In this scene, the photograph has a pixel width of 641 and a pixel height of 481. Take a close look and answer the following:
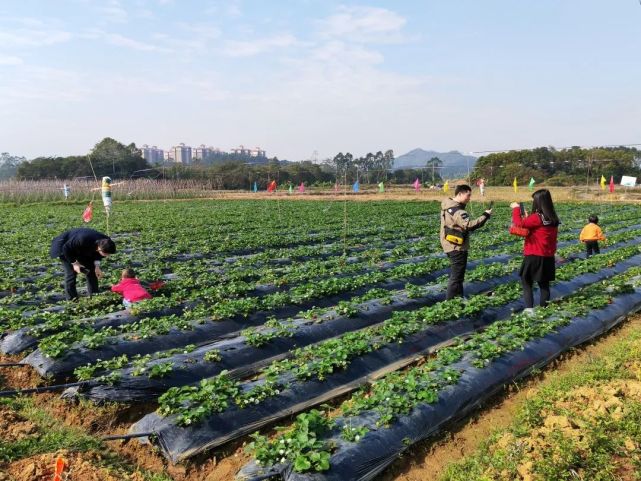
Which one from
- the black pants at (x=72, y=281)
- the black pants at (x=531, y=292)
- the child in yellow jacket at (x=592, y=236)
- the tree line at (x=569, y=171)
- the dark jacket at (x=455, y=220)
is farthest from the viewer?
the tree line at (x=569, y=171)

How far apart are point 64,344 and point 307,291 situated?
455 cm

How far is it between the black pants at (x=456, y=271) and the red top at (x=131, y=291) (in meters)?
5.73

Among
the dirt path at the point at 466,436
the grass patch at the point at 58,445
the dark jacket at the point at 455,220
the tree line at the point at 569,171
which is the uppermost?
the tree line at the point at 569,171

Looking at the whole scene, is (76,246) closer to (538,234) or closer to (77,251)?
(77,251)

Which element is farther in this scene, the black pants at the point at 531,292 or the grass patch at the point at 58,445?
the black pants at the point at 531,292

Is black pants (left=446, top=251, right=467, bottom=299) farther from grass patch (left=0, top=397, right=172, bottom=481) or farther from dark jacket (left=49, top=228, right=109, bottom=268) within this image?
dark jacket (left=49, top=228, right=109, bottom=268)

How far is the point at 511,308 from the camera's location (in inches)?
367

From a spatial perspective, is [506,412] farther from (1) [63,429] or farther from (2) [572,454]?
(1) [63,429]

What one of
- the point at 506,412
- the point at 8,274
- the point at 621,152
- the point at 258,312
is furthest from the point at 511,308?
the point at 621,152

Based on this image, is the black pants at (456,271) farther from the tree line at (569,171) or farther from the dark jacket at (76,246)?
the tree line at (569,171)

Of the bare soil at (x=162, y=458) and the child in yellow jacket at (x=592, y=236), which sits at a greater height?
the child in yellow jacket at (x=592, y=236)

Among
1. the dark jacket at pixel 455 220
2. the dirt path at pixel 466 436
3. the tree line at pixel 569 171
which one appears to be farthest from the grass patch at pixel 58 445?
the tree line at pixel 569 171

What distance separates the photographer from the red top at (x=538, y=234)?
8414 millimetres

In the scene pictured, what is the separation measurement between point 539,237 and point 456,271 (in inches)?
59.5
